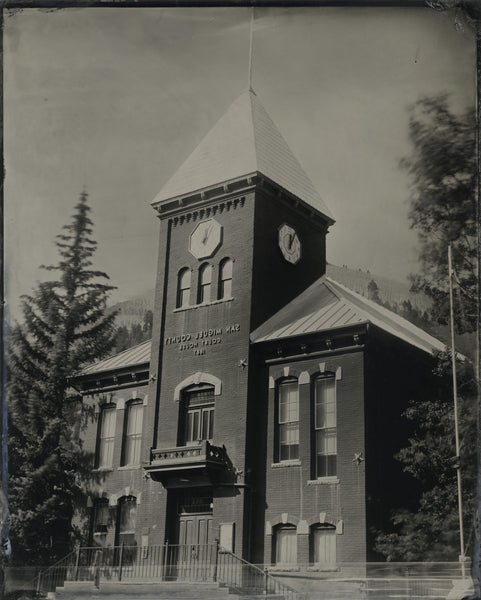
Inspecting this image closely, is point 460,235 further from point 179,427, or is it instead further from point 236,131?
point 179,427

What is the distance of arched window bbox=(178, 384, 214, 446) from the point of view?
867 inches

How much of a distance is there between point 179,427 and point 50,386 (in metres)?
4.03

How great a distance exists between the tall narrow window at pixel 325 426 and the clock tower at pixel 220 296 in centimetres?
168

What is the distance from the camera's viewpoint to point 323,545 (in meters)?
19.4

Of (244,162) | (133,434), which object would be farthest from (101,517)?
(244,162)

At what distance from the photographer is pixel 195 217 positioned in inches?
944

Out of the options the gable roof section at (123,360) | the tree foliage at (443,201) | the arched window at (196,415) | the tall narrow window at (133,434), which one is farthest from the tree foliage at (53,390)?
the tree foliage at (443,201)

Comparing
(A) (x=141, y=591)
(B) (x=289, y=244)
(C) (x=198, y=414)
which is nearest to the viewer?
(A) (x=141, y=591)

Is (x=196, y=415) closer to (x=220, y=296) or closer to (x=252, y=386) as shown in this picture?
(x=252, y=386)

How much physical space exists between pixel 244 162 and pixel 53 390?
8200 millimetres

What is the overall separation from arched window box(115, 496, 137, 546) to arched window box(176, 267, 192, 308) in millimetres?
5456

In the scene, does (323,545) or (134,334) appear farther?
(134,334)

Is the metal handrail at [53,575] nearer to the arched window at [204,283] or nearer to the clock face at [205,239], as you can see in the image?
the arched window at [204,283]

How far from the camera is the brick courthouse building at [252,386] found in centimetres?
1983
